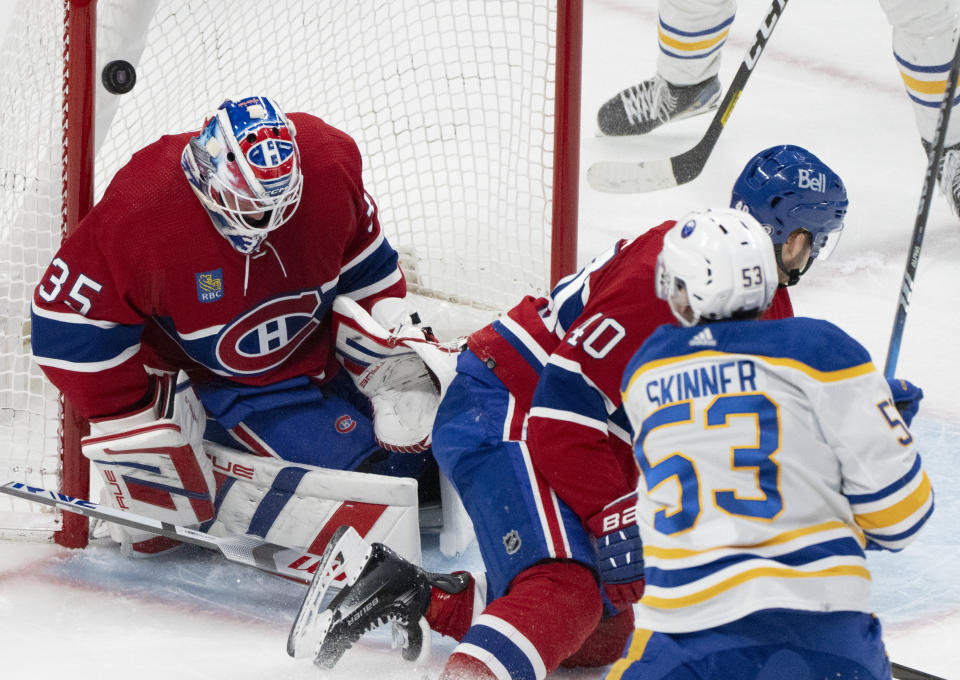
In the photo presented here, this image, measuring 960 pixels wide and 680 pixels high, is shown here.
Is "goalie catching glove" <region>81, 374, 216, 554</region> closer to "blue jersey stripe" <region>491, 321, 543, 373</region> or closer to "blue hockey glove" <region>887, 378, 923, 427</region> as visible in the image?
"blue jersey stripe" <region>491, 321, 543, 373</region>

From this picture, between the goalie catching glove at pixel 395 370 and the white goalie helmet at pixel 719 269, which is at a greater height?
the white goalie helmet at pixel 719 269

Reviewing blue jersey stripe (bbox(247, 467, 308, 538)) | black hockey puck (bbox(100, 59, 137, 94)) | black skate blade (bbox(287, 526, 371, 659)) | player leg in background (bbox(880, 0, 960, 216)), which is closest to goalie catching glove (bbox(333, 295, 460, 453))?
blue jersey stripe (bbox(247, 467, 308, 538))

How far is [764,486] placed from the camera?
4.56 feet

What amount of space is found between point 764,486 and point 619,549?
517 millimetres

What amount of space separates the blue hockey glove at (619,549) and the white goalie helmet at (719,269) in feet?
1.59

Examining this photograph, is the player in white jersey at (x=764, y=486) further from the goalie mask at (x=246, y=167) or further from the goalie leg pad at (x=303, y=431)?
the goalie leg pad at (x=303, y=431)

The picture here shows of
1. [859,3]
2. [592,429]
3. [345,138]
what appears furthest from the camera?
[859,3]

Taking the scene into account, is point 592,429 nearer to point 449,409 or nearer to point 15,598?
point 449,409

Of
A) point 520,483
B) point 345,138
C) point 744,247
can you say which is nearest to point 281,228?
point 345,138

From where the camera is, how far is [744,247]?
143cm

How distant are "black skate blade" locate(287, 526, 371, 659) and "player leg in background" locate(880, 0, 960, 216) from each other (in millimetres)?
2277

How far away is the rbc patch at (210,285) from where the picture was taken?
2.19m

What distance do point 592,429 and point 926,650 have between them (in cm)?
68

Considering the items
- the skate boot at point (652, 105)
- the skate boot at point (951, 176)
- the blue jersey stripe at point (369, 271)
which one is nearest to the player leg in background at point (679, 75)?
the skate boot at point (652, 105)
